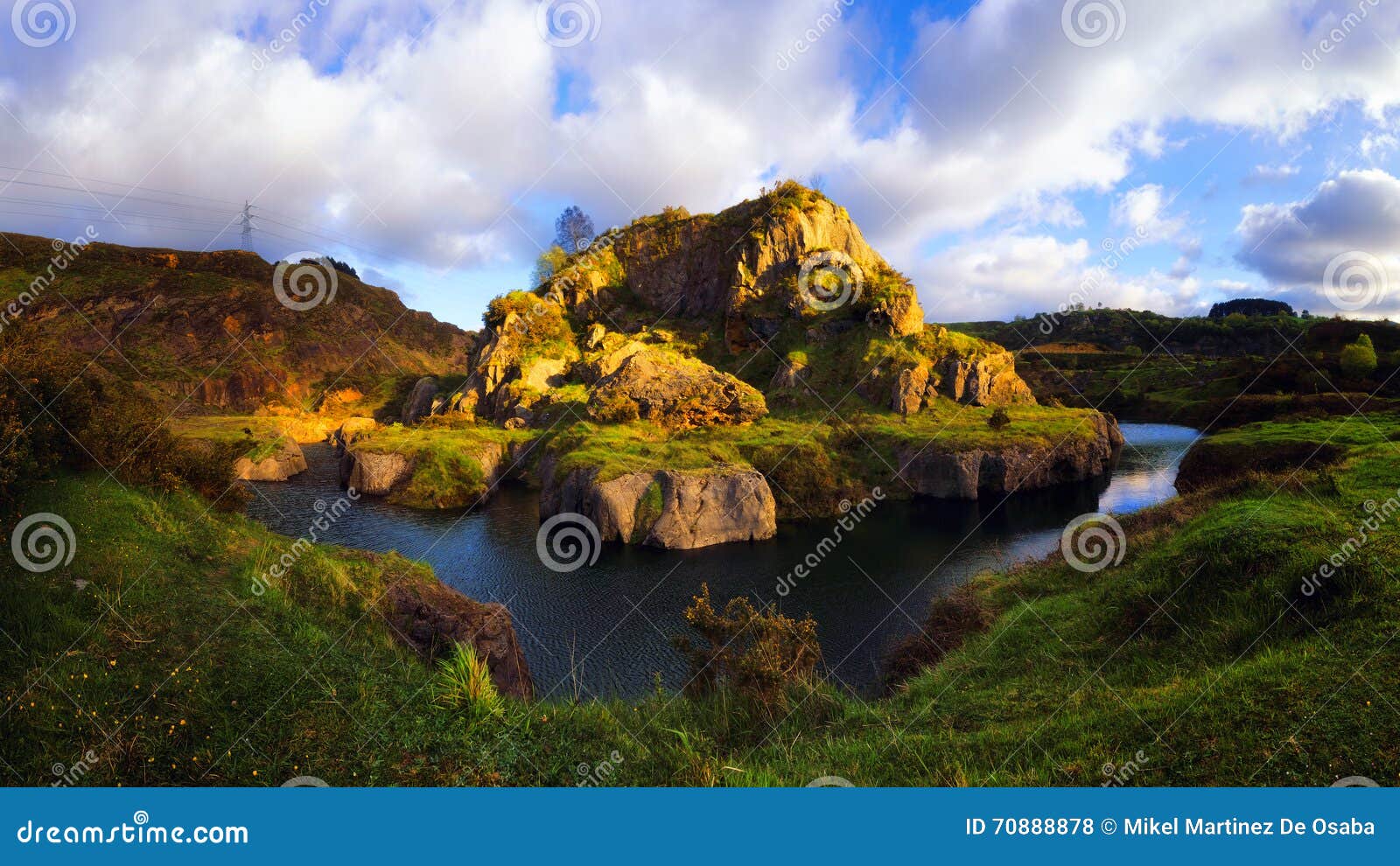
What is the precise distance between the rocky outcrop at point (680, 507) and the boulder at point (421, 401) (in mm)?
56976

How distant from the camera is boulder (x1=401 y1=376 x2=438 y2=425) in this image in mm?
85375

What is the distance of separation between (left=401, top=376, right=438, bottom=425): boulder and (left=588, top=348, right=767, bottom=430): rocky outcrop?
122 feet

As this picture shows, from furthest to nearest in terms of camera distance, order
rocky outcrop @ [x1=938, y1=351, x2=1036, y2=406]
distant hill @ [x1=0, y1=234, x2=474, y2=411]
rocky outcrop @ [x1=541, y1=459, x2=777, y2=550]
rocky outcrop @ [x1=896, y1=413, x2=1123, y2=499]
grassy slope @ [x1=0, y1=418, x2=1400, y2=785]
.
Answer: distant hill @ [x1=0, y1=234, x2=474, y2=411]
rocky outcrop @ [x1=938, y1=351, x2=1036, y2=406]
rocky outcrop @ [x1=896, y1=413, x2=1123, y2=499]
rocky outcrop @ [x1=541, y1=459, x2=777, y2=550]
grassy slope @ [x1=0, y1=418, x2=1400, y2=785]

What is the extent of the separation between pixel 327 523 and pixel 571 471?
55.4 ft

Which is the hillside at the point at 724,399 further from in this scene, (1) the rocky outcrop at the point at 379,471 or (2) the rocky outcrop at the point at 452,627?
(2) the rocky outcrop at the point at 452,627

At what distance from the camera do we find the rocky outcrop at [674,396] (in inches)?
2307

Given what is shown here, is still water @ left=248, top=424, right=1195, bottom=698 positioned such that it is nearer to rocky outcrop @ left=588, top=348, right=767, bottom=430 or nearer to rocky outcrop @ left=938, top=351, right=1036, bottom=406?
rocky outcrop @ left=588, top=348, right=767, bottom=430

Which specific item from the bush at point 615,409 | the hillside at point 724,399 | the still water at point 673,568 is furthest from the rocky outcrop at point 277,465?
the bush at point 615,409

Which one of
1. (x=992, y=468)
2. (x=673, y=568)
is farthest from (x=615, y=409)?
(x=992, y=468)

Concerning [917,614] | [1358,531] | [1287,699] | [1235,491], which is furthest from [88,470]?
[1235,491]

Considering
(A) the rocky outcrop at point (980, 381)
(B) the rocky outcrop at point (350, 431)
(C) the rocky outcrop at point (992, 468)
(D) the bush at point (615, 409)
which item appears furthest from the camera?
(B) the rocky outcrop at point (350, 431)

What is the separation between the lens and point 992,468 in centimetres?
5156

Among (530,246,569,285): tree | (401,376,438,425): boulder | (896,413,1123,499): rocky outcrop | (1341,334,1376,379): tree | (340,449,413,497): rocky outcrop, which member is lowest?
(896,413,1123,499): rocky outcrop

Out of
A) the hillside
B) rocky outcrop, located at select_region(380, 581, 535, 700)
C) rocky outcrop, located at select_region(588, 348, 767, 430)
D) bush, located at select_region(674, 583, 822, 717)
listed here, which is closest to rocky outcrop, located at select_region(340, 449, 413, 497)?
the hillside
